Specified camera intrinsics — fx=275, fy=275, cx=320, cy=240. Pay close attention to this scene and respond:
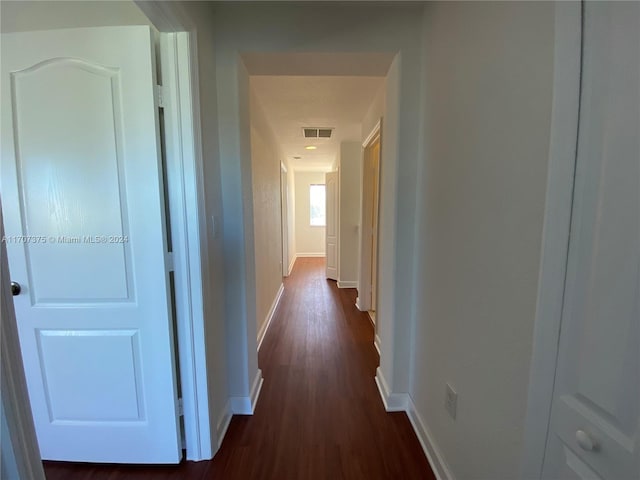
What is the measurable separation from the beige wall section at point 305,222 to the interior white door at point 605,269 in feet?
22.9

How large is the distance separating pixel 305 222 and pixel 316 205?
1.85 ft

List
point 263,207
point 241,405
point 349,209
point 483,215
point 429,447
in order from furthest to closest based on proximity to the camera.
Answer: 1. point 349,209
2. point 263,207
3. point 241,405
4. point 429,447
5. point 483,215

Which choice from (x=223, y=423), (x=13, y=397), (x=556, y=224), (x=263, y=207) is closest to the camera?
(x=13, y=397)

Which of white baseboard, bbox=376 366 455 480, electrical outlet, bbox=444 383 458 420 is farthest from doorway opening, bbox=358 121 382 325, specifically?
electrical outlet, bbox=444 383 458 420

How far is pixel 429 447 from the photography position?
1505 millimetres

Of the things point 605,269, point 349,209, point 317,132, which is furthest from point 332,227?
point 605,269

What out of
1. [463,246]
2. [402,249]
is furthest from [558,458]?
[402,249]

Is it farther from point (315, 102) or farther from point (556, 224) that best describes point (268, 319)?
point (556, 224)

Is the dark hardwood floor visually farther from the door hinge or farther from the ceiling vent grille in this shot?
the ceiling vent grille

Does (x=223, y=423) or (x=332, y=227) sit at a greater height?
(x=332, y=227)

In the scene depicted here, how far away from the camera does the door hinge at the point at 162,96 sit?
1275mm

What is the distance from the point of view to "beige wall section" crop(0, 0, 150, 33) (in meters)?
1.29

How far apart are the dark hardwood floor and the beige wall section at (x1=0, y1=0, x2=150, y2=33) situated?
7.27ft

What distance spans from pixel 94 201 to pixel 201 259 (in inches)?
21.5
